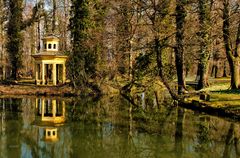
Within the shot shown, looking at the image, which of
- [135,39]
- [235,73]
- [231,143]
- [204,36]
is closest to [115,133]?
[231,143]

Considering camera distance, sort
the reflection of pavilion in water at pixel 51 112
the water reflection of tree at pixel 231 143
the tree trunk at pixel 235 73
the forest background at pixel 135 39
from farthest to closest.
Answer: the forest background at pixel 135 39
the tree trunk at pixel 235 73
the reflection of pavilion in water at pixel 51 112
the water reflection of tree at pixel 231 143

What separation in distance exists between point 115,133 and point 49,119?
532 cm

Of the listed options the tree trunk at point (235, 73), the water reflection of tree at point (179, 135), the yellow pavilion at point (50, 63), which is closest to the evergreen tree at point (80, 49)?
the yellow pavilion at point (50, 63)

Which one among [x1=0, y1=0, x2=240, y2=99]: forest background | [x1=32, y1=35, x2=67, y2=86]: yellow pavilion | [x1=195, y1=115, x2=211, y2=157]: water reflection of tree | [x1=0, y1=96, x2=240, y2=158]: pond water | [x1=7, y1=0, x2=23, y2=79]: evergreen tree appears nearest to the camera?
[x1=0, y1=96, x2=240, y2=158]: pond water

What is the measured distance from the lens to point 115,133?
15773mm

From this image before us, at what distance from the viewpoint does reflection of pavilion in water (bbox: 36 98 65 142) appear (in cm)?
1529

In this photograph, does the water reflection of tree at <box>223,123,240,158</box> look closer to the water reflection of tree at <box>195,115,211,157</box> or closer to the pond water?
the pond water

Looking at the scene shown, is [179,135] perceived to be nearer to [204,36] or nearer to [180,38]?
[180,38]

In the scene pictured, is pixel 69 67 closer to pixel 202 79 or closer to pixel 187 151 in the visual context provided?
pixel 202 79

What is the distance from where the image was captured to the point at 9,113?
21.9 m

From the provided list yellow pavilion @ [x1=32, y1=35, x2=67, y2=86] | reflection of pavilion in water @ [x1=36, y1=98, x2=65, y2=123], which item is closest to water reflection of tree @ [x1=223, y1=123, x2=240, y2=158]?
reflection of pavilion in water @ [x1=36, y1=98, x2=65, y2=123]

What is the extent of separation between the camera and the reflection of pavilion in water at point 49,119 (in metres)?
15.3

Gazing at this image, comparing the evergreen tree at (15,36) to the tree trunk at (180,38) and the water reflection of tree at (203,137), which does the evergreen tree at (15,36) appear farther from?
the water reflection of tree at (203,137)

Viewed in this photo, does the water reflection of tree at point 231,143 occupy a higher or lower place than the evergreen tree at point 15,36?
lower
